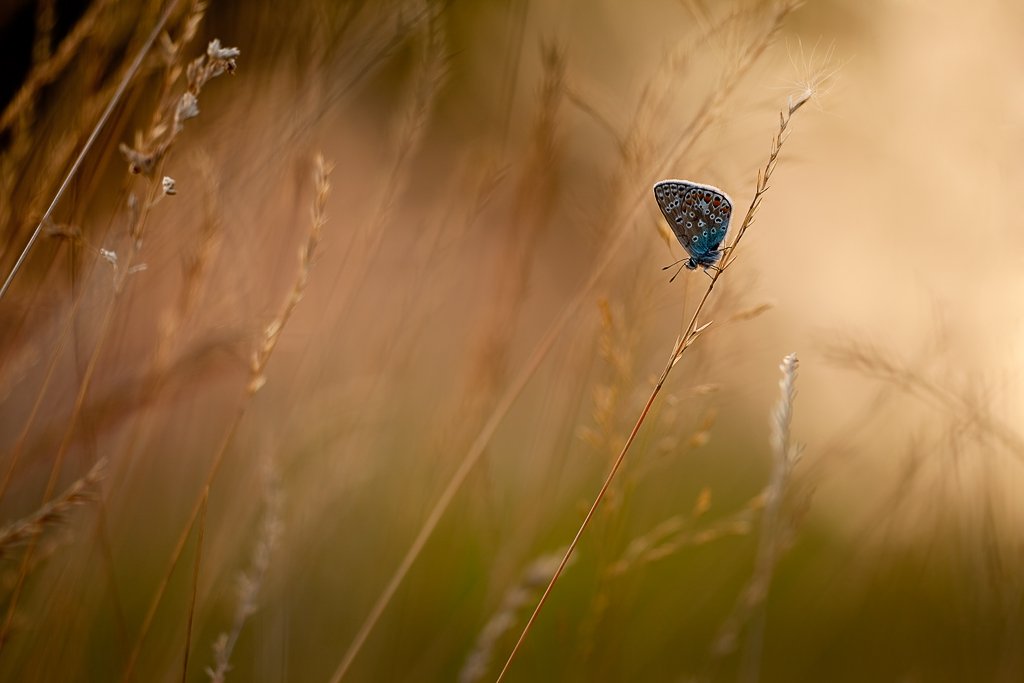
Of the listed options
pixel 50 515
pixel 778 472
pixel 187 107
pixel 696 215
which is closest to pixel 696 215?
pixel 696 215

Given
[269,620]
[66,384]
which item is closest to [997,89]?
[269,620]

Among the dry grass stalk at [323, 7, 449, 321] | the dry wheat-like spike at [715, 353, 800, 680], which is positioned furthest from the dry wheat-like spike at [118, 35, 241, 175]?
the dry wheat-like spike at [715, 353, 800, 680]

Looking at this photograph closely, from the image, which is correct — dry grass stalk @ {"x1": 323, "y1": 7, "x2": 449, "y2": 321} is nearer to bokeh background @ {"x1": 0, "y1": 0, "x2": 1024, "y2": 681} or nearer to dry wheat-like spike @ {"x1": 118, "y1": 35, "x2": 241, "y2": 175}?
bokeh background @ {"x1": 0, "y1": 0, "x2": 1024, "y2": 681}

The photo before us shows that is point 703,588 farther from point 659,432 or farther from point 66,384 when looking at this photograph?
point 66,384

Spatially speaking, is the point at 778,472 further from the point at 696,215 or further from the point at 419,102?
the point at 419,102

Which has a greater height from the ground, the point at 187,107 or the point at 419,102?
the point at 419,102

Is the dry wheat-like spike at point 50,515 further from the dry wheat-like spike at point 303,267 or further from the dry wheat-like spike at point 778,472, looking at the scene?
the dry wheat-like spike at point 778,472
